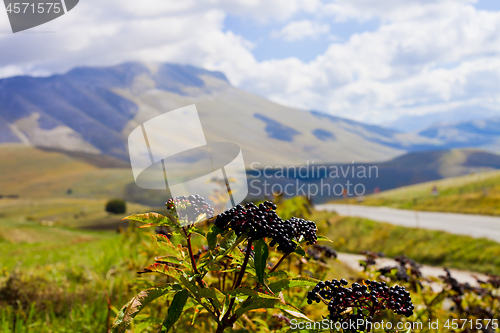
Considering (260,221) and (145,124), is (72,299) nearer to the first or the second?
(145,124)

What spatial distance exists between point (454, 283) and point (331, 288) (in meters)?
3.34

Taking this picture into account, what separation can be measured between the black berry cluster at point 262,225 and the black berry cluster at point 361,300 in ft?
0.95

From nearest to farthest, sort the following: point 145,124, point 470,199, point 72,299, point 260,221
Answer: point 260,221 → point 145,124 → point 72,299 → point 470,199

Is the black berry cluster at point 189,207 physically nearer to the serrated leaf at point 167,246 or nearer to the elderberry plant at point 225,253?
the elderberry plant at point 225,253

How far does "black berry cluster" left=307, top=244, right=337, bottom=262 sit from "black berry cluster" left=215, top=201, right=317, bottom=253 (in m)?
2.40

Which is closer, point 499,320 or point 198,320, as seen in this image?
point 198,320

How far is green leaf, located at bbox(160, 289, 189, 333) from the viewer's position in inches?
63.9

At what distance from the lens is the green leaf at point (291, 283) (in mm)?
1806

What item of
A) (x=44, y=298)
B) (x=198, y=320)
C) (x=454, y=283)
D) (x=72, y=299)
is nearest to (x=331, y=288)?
(x=198, y=320)

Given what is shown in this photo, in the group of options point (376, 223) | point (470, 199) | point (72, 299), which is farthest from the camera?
point (470, 199)

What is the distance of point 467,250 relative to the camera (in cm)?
1903

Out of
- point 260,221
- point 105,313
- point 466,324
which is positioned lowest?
point 466,324

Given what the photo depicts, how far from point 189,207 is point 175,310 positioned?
451 mm

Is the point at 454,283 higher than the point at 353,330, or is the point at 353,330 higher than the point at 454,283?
the point at 353,330
